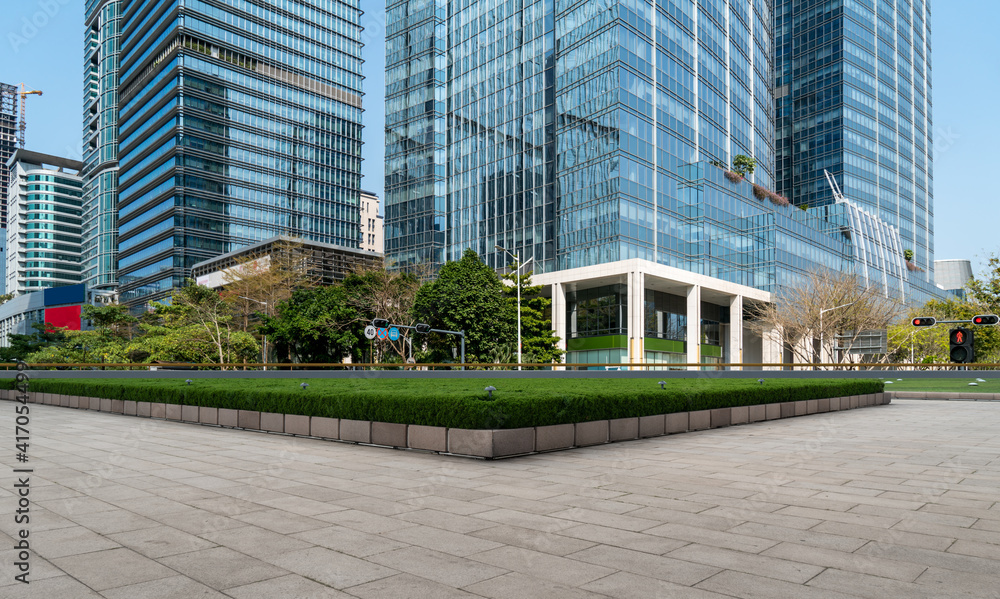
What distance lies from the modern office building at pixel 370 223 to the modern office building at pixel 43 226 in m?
75.5

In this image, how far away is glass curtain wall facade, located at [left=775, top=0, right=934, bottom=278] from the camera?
104 m

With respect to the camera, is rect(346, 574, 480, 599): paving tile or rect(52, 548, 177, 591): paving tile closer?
rect(346, 574, 480, 599): paving tile

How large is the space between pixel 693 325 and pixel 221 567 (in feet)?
191

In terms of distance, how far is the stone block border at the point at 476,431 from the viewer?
11.0 m

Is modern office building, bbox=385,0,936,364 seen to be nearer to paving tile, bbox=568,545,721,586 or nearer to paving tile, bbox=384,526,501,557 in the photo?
paving tile, bbox=384,526,501,557

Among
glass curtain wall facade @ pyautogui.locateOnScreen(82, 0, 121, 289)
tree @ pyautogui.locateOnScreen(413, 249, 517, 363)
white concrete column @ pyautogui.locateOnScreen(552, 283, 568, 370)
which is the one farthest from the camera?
glass curtain wall facade @ pyautogui.locateOnScreen(82, 0, 121, 289)

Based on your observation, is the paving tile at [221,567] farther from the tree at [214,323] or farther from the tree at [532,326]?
the tree at [532,326]

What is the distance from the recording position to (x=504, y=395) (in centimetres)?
1181

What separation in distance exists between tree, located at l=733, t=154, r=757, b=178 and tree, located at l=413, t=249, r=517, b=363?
33.4 m

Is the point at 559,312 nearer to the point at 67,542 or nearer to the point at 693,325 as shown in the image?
the point at 693,325

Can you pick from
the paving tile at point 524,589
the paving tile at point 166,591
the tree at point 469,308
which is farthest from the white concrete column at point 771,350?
the paving tile at point 166,591

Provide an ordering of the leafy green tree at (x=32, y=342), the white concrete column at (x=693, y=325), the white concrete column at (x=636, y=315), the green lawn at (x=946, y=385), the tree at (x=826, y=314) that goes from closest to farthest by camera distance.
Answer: the green lawn at (x=946, y=385) → the white concrete column at (x=636, y=315) → the tree at (x=826, y=314) → the white concrete column at (x=693, y=325) → the leafy green tree at (x=32, y=342)

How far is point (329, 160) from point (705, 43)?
77.5 meters

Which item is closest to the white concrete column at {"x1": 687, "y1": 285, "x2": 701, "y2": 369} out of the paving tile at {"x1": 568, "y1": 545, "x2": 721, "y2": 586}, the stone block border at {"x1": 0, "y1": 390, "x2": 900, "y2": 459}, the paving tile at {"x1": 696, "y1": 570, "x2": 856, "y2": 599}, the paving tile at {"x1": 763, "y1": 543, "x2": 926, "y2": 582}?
the stone block border at {"x1": 0, "y1": 390, "x2": 900, "y2": 459}
